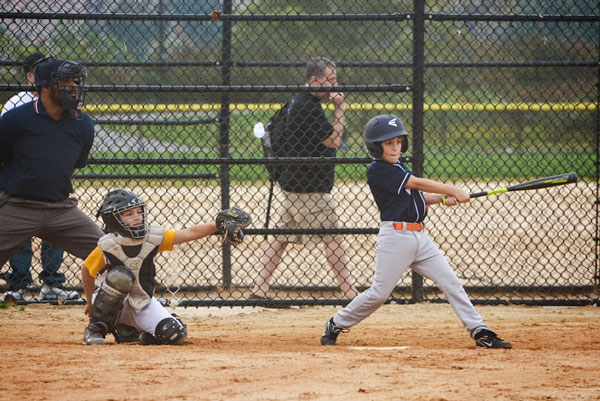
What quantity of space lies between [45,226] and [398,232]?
2.24 meters

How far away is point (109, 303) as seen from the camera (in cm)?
466

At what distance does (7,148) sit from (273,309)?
2493 millimetres

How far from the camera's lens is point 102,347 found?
14.5 feet

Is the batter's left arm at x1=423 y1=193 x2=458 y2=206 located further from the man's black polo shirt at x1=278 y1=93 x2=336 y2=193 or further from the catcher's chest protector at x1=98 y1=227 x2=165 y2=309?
the catcher's chest protector at x1=98 y1=227 x2=165 y2=309

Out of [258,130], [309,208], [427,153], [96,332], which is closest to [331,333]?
[96,332]

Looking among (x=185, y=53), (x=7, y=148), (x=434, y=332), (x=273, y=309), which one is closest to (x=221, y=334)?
(x=273, y=309)

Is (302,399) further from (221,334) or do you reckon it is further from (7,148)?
(7,148)

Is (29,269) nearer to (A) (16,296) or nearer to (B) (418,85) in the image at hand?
(A) (16,296)

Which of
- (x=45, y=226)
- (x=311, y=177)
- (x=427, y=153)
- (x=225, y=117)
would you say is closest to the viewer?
(x=45, y=226)

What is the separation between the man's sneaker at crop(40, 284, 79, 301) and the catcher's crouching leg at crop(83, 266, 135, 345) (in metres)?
1.73

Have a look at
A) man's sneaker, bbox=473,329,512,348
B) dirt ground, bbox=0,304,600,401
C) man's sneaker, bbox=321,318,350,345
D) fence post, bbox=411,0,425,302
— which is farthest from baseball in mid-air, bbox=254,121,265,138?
man's sneaker, bbox=473,329,512,348

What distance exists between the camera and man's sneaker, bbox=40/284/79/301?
6367mm

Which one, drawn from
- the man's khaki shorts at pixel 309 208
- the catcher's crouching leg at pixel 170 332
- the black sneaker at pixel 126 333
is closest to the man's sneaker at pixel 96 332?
the black sneaker at pixel 126 333

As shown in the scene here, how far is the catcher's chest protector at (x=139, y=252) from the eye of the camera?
15.5ft
